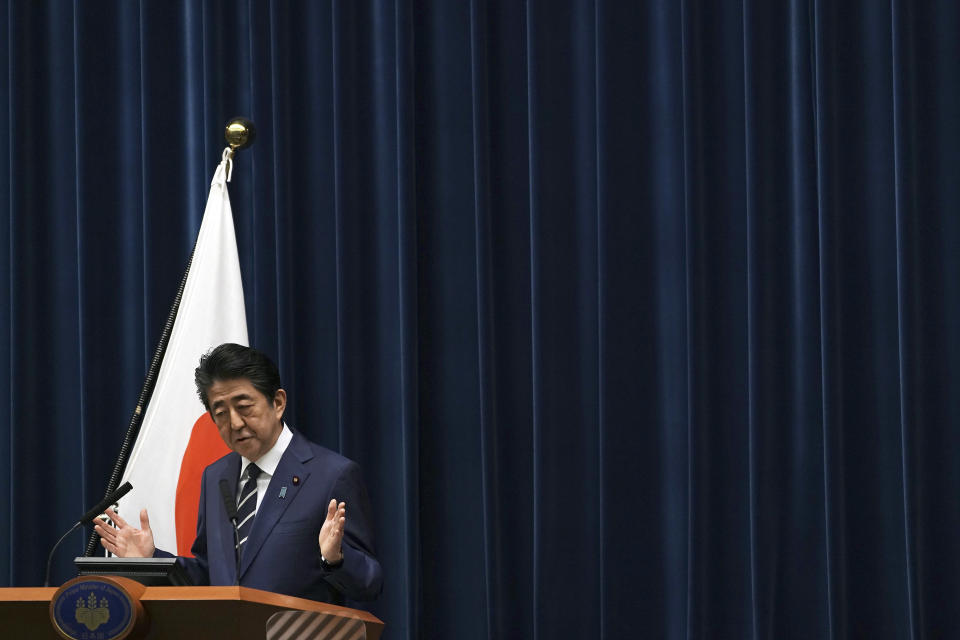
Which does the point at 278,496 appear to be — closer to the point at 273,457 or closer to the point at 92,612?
the point at 273,457

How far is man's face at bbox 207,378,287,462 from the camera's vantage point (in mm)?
2668

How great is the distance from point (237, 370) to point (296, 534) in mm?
449

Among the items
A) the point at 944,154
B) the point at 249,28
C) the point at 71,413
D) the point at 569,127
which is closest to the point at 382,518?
the point at 71,413

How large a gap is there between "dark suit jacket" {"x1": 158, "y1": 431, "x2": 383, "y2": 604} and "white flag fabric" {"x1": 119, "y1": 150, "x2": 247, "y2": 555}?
0.45m

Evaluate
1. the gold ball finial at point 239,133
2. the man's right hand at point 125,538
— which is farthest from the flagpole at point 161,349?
the man's right hand at point 125,538

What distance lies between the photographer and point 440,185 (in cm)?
351

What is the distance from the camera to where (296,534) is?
2.55 m

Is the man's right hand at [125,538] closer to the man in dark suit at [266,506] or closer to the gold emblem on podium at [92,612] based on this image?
the man in dark suit at [266,506]

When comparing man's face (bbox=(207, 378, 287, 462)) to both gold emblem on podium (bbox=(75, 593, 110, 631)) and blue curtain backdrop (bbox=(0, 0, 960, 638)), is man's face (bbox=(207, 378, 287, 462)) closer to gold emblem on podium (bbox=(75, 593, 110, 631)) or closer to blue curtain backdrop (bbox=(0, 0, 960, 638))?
blue curtain backdrop (bbox=(0, 0, 960, 638))

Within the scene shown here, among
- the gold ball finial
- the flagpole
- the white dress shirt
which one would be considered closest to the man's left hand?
the white dress shirt

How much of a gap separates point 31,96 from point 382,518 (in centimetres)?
190

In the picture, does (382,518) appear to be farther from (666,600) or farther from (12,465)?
(12,465)

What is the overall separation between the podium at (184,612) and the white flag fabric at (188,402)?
149cm

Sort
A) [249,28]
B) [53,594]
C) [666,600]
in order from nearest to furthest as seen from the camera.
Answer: [53,594] → [666,600] → [249,28]
